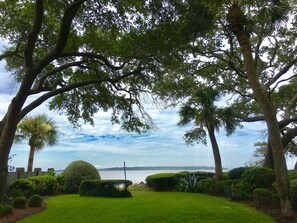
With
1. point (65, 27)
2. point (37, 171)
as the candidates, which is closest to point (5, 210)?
point (65, 27)

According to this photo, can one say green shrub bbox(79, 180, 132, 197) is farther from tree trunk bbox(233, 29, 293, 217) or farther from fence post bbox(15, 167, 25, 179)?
tree trunk bbox(233, 29, 293, 217)

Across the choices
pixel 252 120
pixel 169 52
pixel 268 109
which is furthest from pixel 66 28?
pixel 252 120

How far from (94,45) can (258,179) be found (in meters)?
9.07

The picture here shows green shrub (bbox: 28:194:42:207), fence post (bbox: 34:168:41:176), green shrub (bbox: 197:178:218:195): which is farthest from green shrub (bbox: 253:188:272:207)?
fence post (bbox: 34:168:41:176)

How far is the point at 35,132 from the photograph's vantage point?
2616 centimetres

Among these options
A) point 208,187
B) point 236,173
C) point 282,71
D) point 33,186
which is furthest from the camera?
point 282,71

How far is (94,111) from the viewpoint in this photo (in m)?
16.4

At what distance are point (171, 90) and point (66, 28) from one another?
10667 mm

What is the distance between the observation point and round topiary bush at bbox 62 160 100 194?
760 inches

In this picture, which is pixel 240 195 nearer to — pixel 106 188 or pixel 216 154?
pixel 216 154

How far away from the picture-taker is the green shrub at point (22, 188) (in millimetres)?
14359

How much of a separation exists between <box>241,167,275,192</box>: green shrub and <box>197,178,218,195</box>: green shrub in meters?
2.06

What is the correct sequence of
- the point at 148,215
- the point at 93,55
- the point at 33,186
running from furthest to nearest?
the point at 33,186, the point at 93,55, the point at 148,215

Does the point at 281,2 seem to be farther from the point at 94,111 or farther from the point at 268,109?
the point at 94,111
